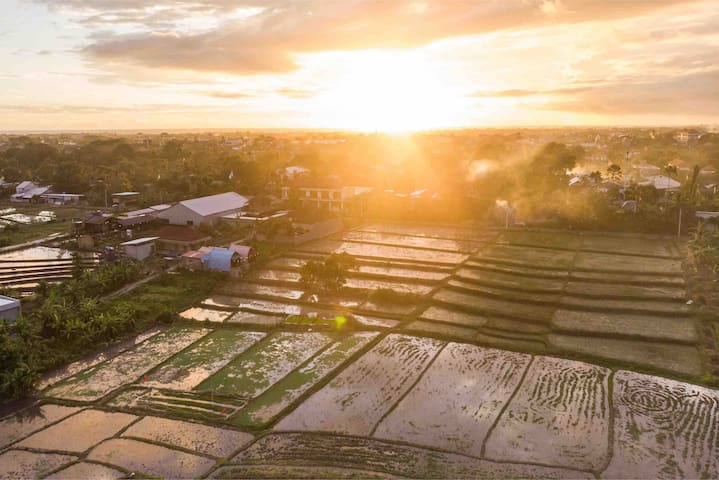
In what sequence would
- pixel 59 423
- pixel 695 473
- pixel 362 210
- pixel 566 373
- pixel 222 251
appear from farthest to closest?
1. pixel 362 210
2. pixel 222 251
3. pixel 566 373
4. pixel 59 423
5. pixel 695 473

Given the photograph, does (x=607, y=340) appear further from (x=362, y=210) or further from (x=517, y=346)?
(x=362, y=210)

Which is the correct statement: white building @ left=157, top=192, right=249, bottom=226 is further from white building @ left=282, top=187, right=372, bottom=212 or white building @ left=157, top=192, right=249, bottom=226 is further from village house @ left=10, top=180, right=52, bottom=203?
village house @ left=10, top=180, right=52, bottom=203

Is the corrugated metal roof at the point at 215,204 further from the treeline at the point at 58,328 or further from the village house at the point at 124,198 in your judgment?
the treeline at the point at 58,328

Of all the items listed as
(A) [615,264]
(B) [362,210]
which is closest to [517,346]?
(A) [615,264]

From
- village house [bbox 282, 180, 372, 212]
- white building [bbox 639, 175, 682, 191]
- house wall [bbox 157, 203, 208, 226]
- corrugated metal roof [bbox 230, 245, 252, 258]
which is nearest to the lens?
corrugated metal roof [bbox 230, 245, 252, 258]

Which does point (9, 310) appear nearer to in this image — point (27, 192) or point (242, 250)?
point (242, 250)

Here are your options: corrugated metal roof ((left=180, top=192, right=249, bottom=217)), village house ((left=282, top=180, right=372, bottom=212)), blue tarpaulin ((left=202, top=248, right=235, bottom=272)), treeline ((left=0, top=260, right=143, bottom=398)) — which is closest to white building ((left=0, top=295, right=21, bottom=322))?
treeline ((left=0, top=260, right=143, bottom=398))

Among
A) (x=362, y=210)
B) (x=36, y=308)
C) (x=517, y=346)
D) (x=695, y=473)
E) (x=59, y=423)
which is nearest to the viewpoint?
(x=695, y=473)

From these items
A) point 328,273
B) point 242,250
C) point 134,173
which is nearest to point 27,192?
point 134,173
